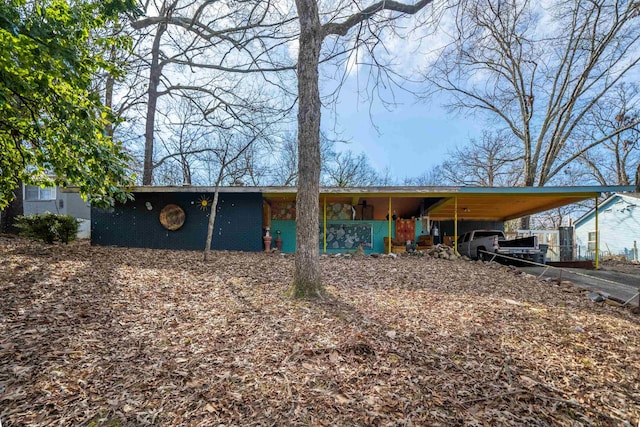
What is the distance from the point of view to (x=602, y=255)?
16875mm

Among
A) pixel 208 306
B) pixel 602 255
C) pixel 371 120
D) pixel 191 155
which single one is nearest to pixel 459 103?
pixel 602 255

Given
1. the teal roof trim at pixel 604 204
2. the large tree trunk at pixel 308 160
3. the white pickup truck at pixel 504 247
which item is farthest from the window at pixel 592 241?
the large tree trunk at pixel 308 160

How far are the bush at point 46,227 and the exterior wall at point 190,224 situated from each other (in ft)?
6.03

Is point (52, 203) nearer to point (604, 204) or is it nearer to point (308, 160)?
point (308, 160)

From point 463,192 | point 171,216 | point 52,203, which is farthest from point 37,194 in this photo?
point 463,192

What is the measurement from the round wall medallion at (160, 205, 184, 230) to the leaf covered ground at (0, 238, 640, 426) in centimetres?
542

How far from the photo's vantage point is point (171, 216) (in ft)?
33.8

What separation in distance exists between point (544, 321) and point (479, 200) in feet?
28.1

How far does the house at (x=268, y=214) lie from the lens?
943 centimetres

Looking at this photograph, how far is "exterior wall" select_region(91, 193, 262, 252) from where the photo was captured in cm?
1023

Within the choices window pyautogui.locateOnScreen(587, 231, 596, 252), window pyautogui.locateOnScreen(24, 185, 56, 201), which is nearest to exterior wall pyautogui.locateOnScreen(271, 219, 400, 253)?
window pyautogui.locateOnScreen(587, 231, 596, 252)

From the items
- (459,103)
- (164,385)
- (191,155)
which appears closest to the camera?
(164,385)

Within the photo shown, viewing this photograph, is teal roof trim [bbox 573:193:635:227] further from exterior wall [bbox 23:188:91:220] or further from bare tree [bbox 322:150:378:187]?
exterior wall [bbox 23:188:91:220]

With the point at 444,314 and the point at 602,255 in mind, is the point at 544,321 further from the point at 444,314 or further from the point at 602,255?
the point at 602,255
